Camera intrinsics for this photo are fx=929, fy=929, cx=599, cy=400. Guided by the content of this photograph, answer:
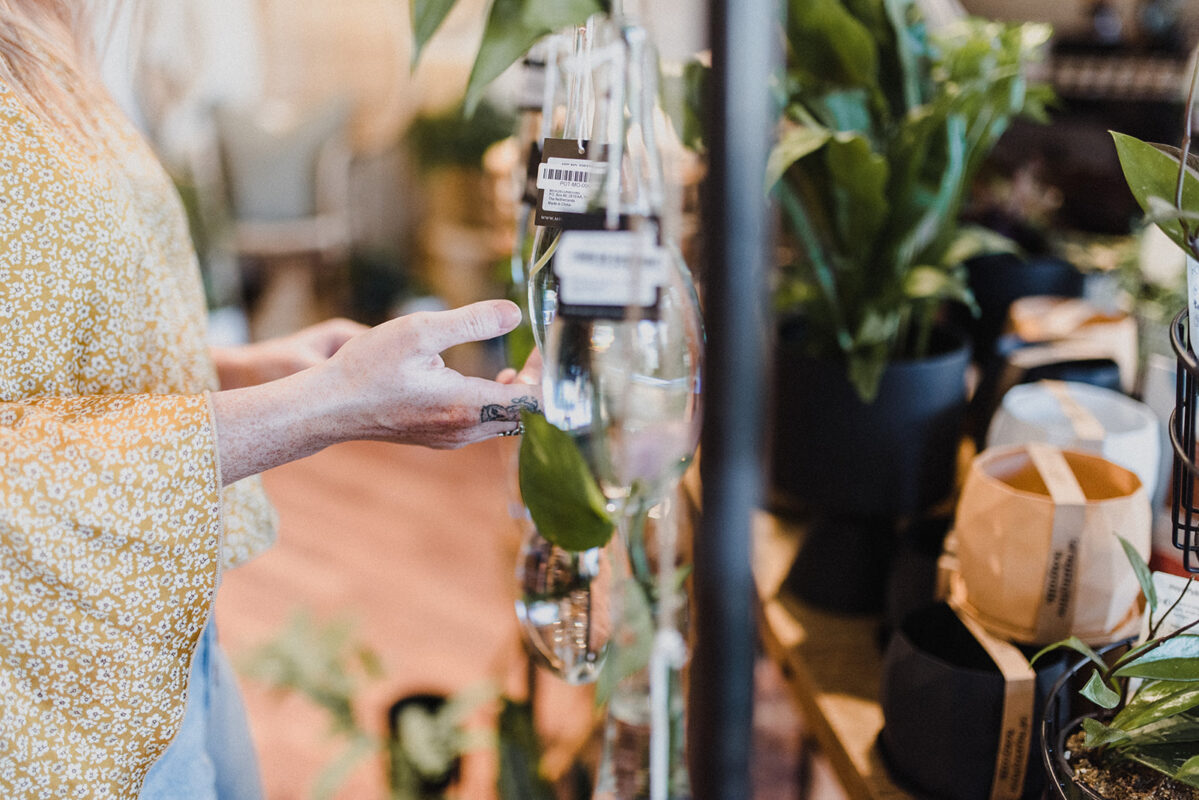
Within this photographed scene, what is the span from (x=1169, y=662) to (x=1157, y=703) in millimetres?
28

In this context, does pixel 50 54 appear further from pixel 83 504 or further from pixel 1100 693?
pixel 1100 693

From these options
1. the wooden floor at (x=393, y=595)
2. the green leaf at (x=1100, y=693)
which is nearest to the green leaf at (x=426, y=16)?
the green leaf at (x=1100, y=693)

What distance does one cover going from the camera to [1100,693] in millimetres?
574

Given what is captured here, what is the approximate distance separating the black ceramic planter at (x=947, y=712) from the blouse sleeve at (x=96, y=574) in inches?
20.6

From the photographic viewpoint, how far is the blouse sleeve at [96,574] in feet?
1.92

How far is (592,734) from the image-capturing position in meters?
1.09

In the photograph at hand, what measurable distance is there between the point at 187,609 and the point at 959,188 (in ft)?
2.94

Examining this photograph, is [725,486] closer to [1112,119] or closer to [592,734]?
[592,734]

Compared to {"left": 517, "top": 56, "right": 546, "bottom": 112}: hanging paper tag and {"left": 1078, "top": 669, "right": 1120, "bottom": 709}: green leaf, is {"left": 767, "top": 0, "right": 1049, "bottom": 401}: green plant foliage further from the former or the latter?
{"left": 1078, "top": 669, "right": 1120, "bottom": 709}: green leaf

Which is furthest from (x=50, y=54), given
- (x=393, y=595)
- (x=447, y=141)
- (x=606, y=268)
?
(x=447, y=141)

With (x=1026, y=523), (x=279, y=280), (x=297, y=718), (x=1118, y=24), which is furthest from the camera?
(x=279, y=280)

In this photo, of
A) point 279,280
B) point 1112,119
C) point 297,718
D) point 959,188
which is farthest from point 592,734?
point 279,280

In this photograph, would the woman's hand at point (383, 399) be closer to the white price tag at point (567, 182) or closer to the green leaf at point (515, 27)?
the white price tag at point (567, 182)

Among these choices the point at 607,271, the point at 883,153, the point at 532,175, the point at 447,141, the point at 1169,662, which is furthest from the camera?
the point at 447,141
